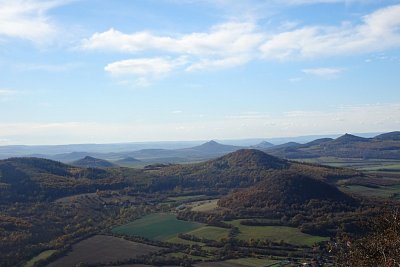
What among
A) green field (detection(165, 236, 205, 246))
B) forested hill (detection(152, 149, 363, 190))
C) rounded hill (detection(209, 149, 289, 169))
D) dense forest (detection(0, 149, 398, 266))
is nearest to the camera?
green field (detection(165, 236, 205, 246))

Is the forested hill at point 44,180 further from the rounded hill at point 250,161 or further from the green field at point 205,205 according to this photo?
the rounded hill at point 250,161

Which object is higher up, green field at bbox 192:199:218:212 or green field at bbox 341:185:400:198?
green field at bbox 341:185:400:198

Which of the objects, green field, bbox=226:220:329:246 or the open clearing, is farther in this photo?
green field, bbox=226:220:329:246

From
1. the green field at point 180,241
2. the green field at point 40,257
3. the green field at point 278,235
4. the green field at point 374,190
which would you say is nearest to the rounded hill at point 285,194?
the green field at point 278,235

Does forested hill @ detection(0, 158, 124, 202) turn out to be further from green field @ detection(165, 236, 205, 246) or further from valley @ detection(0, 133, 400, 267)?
green field @ detection(165, 236, 205, 246)

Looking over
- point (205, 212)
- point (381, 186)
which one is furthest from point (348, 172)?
→ point (205, 212)

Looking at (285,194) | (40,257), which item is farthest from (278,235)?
(40,257)

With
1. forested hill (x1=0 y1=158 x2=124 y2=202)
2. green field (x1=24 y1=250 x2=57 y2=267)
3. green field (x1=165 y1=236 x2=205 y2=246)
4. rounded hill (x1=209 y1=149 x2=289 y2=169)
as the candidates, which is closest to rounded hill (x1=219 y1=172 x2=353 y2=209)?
green field (x1=165 y1=236 x2=205 y2=246)
